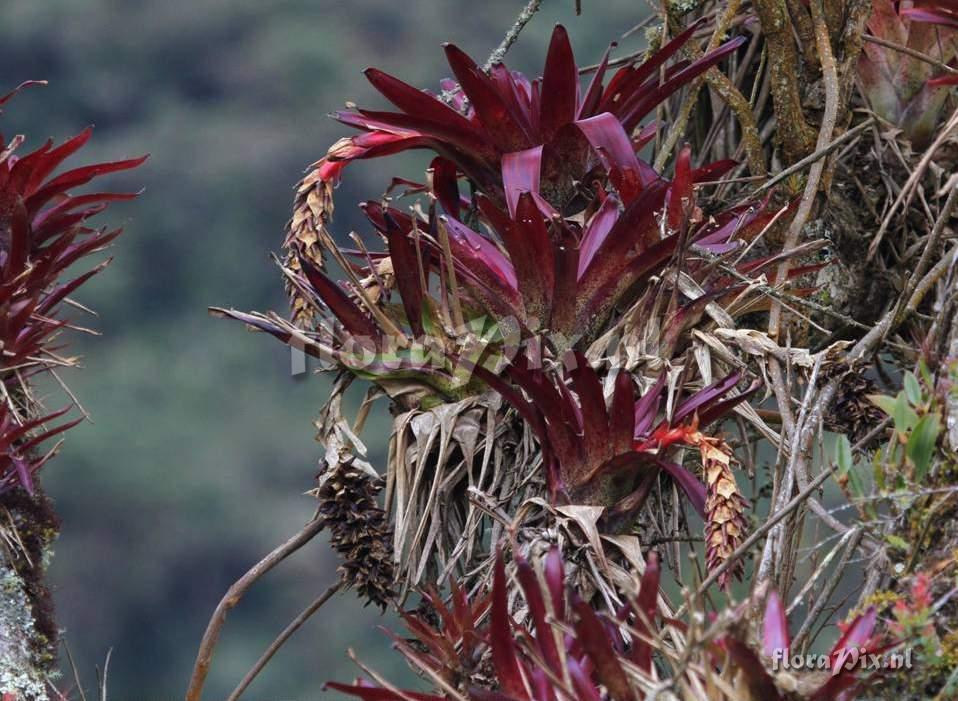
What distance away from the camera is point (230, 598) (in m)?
1.06

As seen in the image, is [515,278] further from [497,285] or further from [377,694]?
[377,694]

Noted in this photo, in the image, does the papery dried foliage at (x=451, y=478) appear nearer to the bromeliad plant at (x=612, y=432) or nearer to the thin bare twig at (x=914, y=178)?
the bromeliad plant at (x=612, y=432)

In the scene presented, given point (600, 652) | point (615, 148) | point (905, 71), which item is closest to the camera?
point (600, 652)

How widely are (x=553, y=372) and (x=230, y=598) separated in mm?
315

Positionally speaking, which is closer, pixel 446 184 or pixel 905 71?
pixel 446 184

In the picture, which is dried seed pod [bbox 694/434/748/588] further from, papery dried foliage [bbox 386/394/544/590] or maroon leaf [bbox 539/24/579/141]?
maroon leaf [bbox 539/24/579/141]

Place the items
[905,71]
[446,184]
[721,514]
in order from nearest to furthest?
[721,514]
[446,184]
[905,71]

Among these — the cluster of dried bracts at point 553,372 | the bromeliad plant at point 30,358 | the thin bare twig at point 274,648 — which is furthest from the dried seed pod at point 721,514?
the bromeliad plant at point 30,358

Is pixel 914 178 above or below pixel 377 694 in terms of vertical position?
above

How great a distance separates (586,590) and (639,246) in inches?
11.3

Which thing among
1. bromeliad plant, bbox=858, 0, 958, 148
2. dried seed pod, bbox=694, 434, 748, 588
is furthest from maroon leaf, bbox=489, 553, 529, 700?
bromeliad plant, bbox=858, 0, 958, 148

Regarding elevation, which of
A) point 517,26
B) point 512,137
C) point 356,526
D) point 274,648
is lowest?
point 274,648

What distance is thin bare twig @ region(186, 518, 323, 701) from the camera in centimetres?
106

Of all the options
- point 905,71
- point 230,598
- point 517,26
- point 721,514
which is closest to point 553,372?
point 721,514
